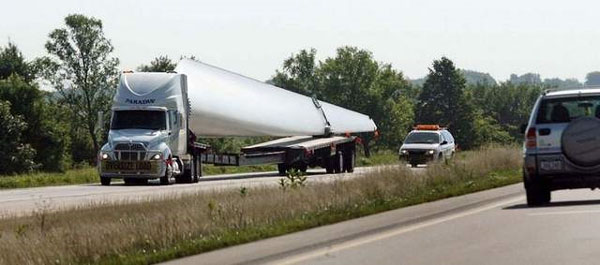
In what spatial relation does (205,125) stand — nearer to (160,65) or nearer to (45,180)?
(45,180)

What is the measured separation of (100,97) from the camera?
107125 mm

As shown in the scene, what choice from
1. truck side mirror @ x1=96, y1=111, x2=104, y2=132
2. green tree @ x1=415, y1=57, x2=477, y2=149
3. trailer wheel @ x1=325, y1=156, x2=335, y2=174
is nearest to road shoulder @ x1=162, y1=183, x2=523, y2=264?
truck side mirror @ x1=96, y1=111, x2=104, y2=132

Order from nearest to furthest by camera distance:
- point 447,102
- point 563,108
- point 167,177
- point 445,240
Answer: point 445,240 < point 563,108 < point 167,177 < point 447,102

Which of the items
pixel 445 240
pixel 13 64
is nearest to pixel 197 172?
pixel 445 240

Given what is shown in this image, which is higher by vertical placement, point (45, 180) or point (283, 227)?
point (45, 180)

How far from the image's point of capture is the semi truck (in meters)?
37.0

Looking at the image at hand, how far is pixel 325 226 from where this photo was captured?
17.1 metres

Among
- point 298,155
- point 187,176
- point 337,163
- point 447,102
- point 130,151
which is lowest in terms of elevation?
point 187,176

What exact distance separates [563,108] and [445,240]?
238 inches

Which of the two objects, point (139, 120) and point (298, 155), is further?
point (298, 155)

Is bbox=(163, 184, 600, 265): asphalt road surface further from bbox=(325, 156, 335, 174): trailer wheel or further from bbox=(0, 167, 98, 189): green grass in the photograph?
bbox=(325, 156, 335, 174): trailer wheel

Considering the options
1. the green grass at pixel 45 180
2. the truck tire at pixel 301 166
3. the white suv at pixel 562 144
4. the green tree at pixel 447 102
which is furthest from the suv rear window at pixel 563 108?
the green tree at pixel 447 102

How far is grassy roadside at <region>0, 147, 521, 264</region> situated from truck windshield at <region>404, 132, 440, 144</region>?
20.7 meters

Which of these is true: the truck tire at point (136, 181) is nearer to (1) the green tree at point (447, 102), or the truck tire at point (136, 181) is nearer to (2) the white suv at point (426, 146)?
(2) the white suv at point (426, 146)
